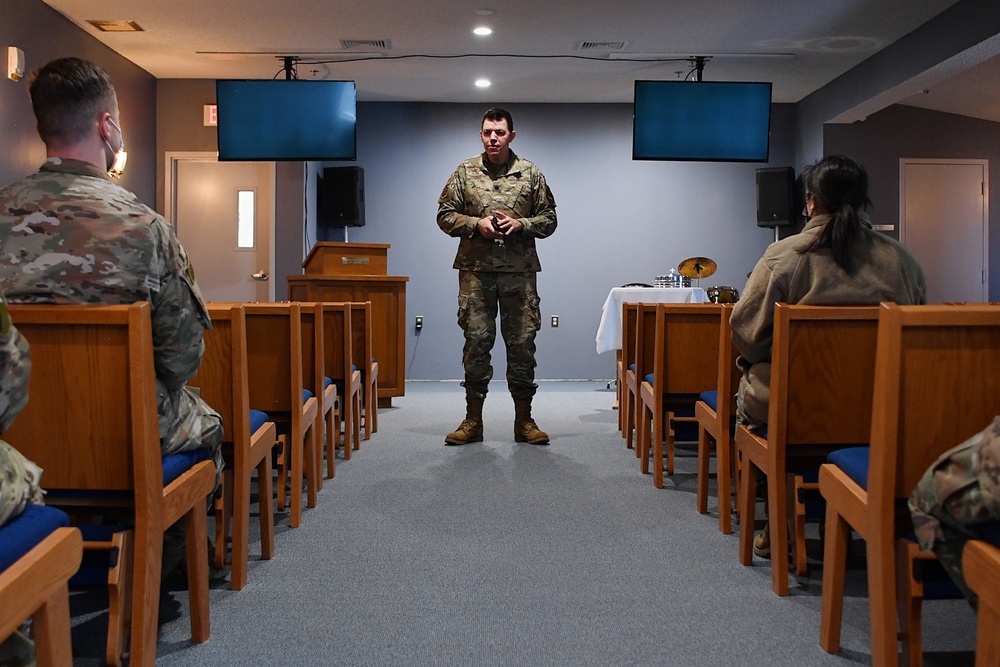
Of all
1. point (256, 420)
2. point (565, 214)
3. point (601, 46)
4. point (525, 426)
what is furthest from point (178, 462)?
point (565, 214)

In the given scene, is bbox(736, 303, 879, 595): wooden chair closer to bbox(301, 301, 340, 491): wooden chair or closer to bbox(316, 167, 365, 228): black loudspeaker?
bbox(301, 301, 340, 491): wooden chair

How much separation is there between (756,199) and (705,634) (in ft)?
21.0

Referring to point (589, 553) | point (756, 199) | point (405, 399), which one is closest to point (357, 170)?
point (405, 399)

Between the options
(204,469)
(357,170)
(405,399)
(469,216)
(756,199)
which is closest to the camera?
(204,469)

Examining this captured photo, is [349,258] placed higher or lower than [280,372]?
higher

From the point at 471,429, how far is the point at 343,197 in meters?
3.70

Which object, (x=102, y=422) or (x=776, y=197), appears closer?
(x=102, y=422)

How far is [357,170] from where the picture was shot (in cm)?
701

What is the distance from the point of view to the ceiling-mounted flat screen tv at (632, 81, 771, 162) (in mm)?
5855

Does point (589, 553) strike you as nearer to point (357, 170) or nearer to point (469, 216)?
point (469, 216)

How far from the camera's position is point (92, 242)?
1438mm

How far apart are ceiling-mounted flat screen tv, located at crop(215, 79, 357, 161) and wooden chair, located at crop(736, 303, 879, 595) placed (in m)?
4.51

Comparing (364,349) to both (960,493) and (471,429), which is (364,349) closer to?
(471,429)

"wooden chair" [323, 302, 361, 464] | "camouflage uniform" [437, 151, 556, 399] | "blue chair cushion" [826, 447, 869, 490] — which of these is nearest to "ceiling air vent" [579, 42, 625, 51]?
"camouflage uniform" [437, 151, 556, 399]
